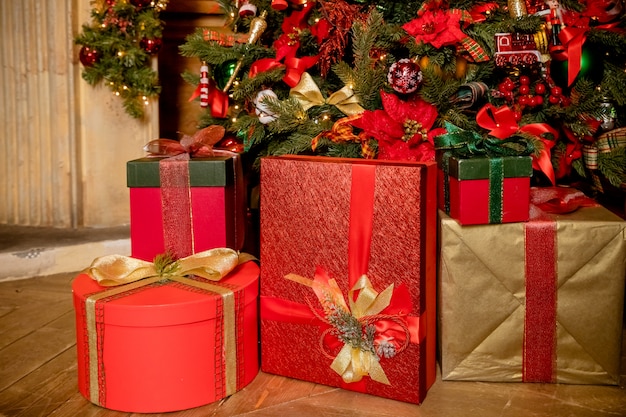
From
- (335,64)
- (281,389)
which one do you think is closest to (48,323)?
(281,389)

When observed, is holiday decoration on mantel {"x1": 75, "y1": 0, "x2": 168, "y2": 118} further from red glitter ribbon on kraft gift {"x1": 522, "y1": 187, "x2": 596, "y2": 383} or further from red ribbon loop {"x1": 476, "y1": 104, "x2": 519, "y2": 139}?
red glitter ribbon on kraft gift {"x1": 522, "y1": 187, "x2": 596, "y2": 383}

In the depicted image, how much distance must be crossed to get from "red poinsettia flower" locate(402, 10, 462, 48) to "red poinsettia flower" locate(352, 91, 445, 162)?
15 centimetres

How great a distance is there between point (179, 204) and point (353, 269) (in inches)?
15.4

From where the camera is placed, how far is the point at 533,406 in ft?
3.90

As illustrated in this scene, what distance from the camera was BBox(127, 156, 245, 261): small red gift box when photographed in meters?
1.30

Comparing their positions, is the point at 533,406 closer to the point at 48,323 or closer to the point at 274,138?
the point at 274,138

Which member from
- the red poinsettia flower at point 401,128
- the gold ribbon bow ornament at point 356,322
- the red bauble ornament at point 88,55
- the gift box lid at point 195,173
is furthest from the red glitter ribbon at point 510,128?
the red bauble ornament at point 88,55

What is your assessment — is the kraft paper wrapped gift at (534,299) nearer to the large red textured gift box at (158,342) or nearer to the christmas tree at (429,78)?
the christmas tree at (429,78)

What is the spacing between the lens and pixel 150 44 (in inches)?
79.8

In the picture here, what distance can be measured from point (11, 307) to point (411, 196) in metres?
1.24

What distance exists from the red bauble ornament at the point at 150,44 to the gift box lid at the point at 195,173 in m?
0.84

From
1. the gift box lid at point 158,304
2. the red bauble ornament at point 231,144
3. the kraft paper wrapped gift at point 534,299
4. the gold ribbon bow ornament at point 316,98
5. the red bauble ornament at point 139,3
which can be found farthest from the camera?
the red bauble ornament at point 139,3

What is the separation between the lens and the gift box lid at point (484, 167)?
1188mm

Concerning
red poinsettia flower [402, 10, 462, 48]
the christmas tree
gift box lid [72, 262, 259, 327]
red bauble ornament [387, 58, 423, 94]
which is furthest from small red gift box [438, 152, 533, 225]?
gift box lid [72, 262, 259, 327]
